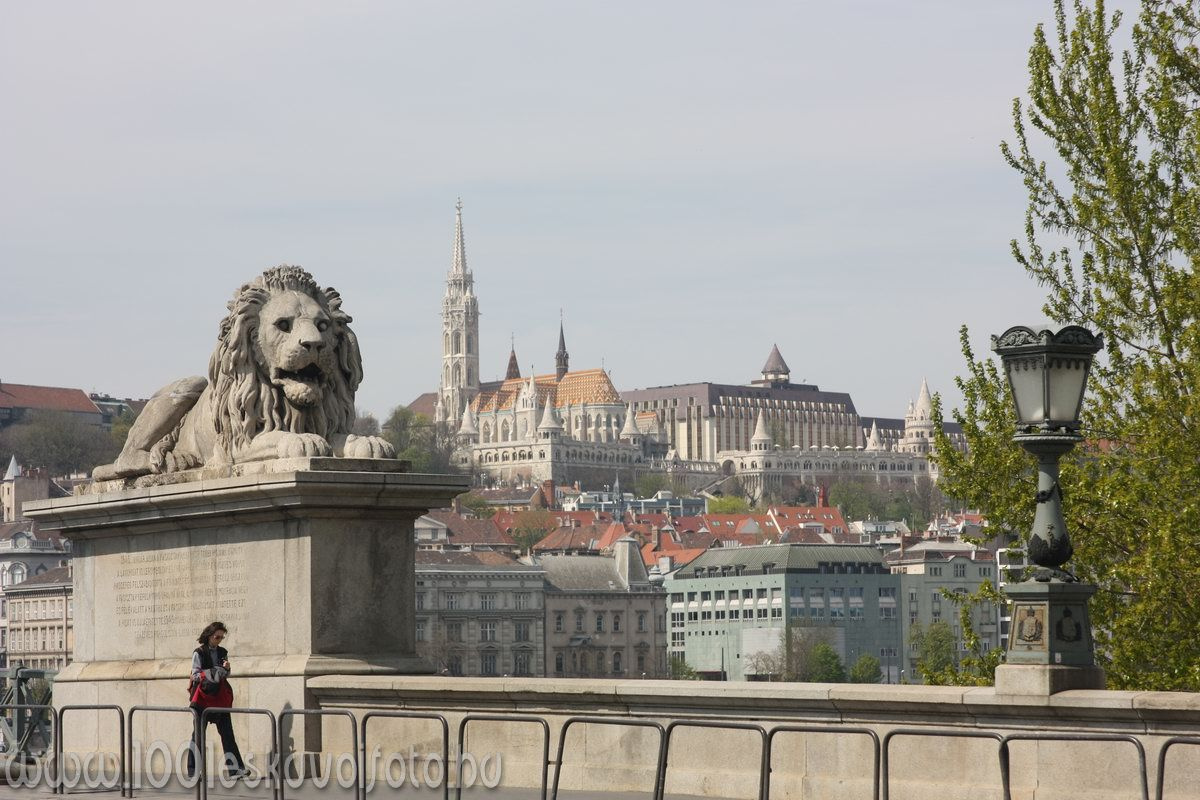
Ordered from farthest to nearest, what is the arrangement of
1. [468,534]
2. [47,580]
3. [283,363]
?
[468,534], [47,580], [283,363]

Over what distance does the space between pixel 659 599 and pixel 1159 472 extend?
150720mm

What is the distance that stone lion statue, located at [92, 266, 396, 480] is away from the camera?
52.6ft

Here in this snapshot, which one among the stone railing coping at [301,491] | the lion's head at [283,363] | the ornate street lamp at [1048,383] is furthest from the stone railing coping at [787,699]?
the lion's head at [283,363]

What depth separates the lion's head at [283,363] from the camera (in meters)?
16.1

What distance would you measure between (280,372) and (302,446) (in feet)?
3.05

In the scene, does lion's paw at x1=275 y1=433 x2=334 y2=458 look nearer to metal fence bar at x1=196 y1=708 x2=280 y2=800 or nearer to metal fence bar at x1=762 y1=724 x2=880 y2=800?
metal fence bar at x1=196 y1=708 x2=280 y2=800

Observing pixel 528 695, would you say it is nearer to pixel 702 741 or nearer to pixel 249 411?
pixel 702 741

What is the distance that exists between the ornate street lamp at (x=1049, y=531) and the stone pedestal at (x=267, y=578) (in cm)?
461

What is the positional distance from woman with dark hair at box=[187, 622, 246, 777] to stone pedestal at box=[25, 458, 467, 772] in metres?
0.50

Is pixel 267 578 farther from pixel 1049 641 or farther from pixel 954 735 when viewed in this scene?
pixel 954 735

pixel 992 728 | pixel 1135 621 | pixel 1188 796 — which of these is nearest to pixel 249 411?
pixel 992 728

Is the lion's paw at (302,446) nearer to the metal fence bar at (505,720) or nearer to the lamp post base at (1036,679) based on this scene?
the metal fence bar at (505,720)

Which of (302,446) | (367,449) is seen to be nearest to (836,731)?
(367,449)

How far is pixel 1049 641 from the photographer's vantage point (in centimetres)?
1172
